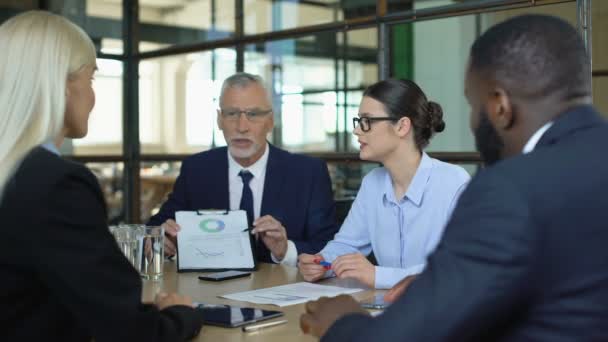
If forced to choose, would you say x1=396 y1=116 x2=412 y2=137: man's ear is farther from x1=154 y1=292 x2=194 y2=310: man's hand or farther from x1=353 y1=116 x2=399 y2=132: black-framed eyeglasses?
x1=154 y1=292 x2=194 y2=310: man's hand

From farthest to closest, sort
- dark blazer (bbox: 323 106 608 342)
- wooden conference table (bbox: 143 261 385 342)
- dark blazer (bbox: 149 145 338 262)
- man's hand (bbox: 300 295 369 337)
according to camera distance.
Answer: dark blazer (bbox: 149 145 338 262) → wooden conference table (bbox: 143 261 385 342) → man's hand (bbox: 300 295 369 337) → dark blazer (bbox: 323 106 608 342)

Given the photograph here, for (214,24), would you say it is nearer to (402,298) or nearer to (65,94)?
(65,94)

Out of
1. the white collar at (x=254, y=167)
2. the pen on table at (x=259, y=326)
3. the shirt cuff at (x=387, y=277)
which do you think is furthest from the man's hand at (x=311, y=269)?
the white collar at (x=254, y=167)

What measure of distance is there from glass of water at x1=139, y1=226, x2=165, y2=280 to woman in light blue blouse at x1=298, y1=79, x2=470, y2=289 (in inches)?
24.6

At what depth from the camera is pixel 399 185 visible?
9.16ft

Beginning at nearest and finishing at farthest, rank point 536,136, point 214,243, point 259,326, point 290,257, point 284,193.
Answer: point 536,136
point 259,326
point 214,243
point 290,257
point 284,193

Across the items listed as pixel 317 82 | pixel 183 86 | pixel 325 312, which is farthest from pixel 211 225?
pixel 317 82

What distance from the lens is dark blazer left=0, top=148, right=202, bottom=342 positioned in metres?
1.33

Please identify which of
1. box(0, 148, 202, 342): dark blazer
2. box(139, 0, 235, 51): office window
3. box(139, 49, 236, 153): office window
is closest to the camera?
box(0, 148, 202, 342): dark blazer

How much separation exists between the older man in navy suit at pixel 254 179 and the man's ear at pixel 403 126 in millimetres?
600

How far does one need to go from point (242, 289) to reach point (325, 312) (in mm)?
820

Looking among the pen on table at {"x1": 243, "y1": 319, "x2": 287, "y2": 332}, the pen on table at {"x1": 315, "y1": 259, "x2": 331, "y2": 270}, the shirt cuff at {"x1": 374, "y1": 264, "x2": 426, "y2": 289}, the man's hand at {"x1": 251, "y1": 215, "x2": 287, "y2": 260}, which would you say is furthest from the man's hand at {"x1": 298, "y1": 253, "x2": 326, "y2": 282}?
the pen on table at {"x1": 243, "y1": 319, "x2": 287, "y2": 332}

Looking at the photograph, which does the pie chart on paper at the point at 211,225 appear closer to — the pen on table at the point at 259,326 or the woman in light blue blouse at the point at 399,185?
the woman in light blue blouse at the point at 399,185

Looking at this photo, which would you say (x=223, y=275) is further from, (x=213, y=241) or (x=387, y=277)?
(x=387, y=277)
